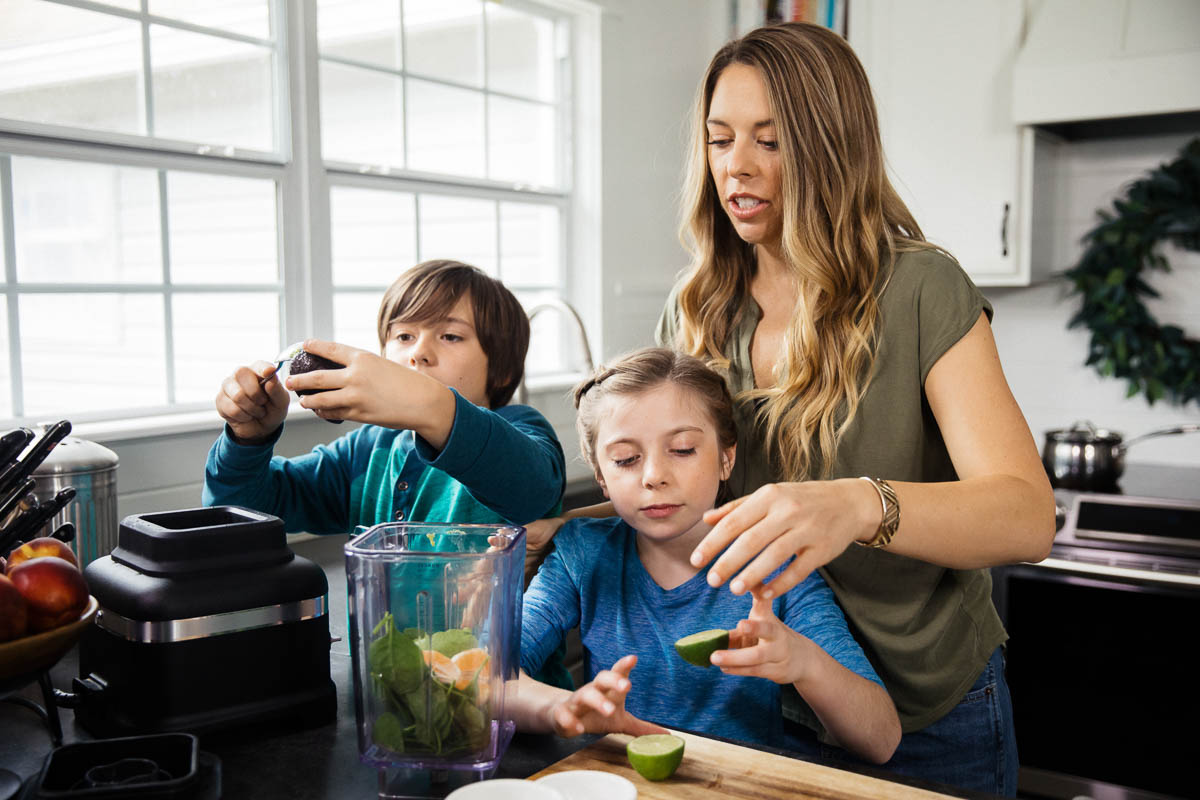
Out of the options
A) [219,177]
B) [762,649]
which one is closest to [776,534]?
[762,649]

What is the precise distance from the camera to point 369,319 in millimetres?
2848

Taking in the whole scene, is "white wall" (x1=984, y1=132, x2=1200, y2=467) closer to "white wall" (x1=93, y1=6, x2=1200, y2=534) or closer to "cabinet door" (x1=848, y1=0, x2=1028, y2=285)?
"white wall" (x1=93, y1=6, x2=1200, y2=534)

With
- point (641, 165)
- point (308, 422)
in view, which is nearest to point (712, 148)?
point (308, 422)

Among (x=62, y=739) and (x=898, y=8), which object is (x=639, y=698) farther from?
(x=898, y=8)

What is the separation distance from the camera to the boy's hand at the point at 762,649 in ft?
3.14

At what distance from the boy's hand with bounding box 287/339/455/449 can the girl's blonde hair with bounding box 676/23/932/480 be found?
0.51 meters

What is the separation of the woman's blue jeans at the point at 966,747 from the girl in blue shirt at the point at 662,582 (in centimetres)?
15

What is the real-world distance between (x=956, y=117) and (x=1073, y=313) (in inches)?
30.5

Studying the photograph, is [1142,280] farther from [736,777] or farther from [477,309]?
[736,777]

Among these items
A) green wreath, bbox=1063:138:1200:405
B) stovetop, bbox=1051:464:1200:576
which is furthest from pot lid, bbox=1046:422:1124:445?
green wreath, bbox=1063:138:1200:405

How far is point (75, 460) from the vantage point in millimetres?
1468

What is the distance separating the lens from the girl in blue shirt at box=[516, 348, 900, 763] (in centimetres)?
121

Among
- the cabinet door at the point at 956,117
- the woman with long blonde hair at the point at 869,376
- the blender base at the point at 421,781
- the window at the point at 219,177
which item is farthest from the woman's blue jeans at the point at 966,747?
the cabinet door at the point at 956,117

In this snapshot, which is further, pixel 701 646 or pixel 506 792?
pixel 701 646
